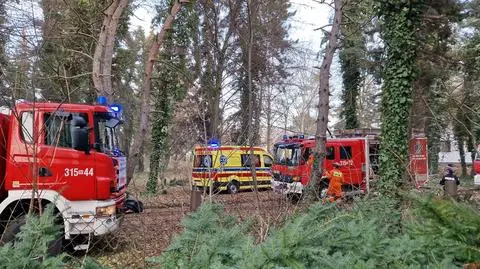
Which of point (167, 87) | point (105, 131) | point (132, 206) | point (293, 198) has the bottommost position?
point (132, 206)

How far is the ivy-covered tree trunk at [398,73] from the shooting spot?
535 inches

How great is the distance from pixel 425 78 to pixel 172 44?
12.0m

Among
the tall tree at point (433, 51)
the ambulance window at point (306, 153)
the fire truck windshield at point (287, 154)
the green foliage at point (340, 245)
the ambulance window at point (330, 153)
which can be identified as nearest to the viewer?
the green foliage at point (340, 245)

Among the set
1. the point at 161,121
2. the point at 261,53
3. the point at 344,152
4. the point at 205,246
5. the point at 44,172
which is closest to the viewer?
the point at 205,246

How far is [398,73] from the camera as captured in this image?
541 inches

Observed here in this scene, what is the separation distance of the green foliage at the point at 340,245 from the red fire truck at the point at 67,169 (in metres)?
4.58

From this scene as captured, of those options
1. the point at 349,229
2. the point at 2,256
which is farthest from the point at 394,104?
the point at 2,256

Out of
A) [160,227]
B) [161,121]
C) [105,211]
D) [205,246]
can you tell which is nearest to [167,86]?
[161,121]

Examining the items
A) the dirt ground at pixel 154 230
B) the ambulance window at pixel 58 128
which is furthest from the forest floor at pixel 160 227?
the ambulance window at pixel 58 128

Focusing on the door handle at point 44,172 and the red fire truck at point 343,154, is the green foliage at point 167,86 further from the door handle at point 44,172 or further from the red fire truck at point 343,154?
the door handle at point 44,172

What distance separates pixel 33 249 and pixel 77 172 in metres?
4.80

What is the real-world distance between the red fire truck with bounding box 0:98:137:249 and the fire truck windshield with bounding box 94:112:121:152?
0.06 ft

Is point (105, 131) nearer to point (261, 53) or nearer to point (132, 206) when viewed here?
point (132, 206)

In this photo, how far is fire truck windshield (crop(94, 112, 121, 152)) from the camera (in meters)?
8.01
